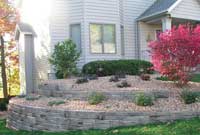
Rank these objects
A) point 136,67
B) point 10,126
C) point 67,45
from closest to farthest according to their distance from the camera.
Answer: point 10,126 < point 67,45 < point 136,67

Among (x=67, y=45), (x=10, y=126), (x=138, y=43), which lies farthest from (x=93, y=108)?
(x=138, y=43)

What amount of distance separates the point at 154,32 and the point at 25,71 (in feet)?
24.9

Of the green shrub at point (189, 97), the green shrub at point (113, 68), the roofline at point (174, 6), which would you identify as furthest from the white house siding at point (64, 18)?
the green shrub at point (189, 97)

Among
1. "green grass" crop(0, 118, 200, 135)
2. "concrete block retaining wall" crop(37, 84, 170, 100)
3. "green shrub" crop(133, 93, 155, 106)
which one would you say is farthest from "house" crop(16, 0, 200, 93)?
"green grass" crop(0, 118, 200, 135)

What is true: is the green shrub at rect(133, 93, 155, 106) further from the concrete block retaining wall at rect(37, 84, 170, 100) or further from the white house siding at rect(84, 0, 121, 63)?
the white house siding at rect(84, 0, 121, 63)

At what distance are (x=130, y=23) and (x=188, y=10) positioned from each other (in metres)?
3.14

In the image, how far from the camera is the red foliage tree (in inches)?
481

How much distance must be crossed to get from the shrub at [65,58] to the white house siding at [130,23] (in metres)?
4.60

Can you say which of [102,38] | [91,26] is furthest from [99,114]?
[102,38]

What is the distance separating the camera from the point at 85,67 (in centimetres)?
1816

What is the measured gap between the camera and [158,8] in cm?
2098

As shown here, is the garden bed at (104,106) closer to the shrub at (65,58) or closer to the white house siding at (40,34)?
the shrub at (65,58)

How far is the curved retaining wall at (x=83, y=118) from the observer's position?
32.7 feet

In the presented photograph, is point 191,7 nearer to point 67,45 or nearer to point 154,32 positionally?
point 154,32
